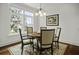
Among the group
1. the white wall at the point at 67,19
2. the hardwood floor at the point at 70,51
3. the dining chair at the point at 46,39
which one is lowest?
the hardwood floor at the point at 70,51

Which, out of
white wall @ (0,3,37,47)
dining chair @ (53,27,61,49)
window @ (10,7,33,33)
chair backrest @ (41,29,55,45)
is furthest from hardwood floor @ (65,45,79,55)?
white wall @ (0,3,37,47)

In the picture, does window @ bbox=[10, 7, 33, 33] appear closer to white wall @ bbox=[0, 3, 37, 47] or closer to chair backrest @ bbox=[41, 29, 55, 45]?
white wall @ bbox=[0, 3, 37, 47]

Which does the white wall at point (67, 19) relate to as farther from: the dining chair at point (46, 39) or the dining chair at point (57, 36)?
the dining chair at point (46, 39)

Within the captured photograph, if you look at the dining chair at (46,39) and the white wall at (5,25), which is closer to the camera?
the white wall at (5,25)

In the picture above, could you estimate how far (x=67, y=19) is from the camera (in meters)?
1.80

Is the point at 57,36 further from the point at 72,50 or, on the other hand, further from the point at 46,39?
the point at 72,50

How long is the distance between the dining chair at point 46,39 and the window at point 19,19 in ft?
1.14

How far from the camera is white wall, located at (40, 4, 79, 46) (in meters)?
1.76

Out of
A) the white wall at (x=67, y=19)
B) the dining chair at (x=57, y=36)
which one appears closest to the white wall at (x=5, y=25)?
the white wall at (x=67, y=19)

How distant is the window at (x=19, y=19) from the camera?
70.4 inches

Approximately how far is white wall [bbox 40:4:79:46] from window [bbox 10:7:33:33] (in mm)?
263

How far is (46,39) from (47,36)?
7 cm

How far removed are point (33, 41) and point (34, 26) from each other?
34 cm

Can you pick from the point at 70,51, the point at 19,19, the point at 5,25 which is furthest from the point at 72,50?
the point at 5,25
